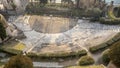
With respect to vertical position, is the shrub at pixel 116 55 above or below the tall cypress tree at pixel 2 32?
above

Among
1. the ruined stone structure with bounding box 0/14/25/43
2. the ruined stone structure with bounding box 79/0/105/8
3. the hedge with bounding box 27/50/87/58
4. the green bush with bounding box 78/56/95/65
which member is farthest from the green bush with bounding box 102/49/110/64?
the ruined stone structure with bounding box 79/0/105/8

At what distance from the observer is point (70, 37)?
2019 inches

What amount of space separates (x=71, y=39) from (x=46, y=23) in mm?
8118

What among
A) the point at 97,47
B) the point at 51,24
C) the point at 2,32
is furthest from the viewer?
the point at 51,24

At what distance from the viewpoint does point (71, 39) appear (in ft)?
166

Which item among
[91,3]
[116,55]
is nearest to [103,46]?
[116,55]

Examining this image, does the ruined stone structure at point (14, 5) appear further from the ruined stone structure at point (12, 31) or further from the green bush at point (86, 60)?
the green bush at point (86, 60)

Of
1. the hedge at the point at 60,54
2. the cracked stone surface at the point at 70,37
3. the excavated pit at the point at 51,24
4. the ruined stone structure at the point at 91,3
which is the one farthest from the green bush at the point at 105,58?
the ruined stone structure at the point at 91,3

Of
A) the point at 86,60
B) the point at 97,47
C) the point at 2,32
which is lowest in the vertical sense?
the point at 86,60

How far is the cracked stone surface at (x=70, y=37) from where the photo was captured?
47.8 m

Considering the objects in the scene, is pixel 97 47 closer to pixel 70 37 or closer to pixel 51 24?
pixel 70 37

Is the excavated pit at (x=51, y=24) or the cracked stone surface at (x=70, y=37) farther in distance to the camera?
the excavated pit at (x=51, y=24)

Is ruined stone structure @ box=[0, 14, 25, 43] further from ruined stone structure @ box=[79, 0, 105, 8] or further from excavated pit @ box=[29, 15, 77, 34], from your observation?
ruined stone structure @ box=[79, 0, 105, 8]

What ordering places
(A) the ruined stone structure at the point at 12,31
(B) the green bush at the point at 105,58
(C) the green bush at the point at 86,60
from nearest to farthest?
(C) the green bush at the point at 86,60
(B) the green bush at the point at 105,58
(A) the ruined stone structure at the point at 12,31
